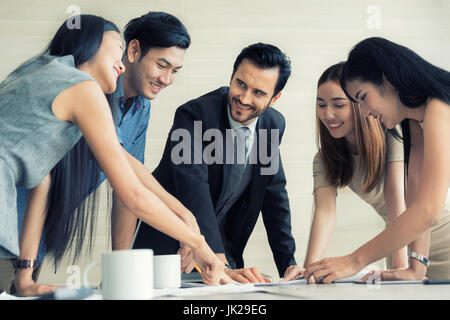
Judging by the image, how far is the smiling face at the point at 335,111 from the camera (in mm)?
1913

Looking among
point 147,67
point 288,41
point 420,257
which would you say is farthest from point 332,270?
point 288,41

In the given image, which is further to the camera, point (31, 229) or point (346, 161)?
point (346, 161)

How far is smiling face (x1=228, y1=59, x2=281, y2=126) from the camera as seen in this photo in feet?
7.22

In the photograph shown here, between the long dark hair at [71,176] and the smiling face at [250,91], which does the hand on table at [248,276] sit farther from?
the smiling face at [250,91]

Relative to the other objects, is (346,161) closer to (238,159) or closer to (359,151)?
(359,151)

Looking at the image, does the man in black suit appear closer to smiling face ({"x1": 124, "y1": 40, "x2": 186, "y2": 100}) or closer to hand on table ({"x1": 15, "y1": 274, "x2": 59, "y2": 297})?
smiling face ({"x1": 124, "y1": 40, "x2": 186, "y2": 100})

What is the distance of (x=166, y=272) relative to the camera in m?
1.10

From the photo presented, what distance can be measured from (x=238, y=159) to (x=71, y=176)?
0.82 metres

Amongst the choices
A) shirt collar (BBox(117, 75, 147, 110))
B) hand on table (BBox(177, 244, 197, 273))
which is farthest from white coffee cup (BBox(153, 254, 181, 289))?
shirt collar (BBox(117, 75, 147, 110))

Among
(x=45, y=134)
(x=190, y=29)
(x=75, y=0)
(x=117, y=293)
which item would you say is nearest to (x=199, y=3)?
(x=190, y=29)

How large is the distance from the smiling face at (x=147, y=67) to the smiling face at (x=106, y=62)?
25.1 inches
